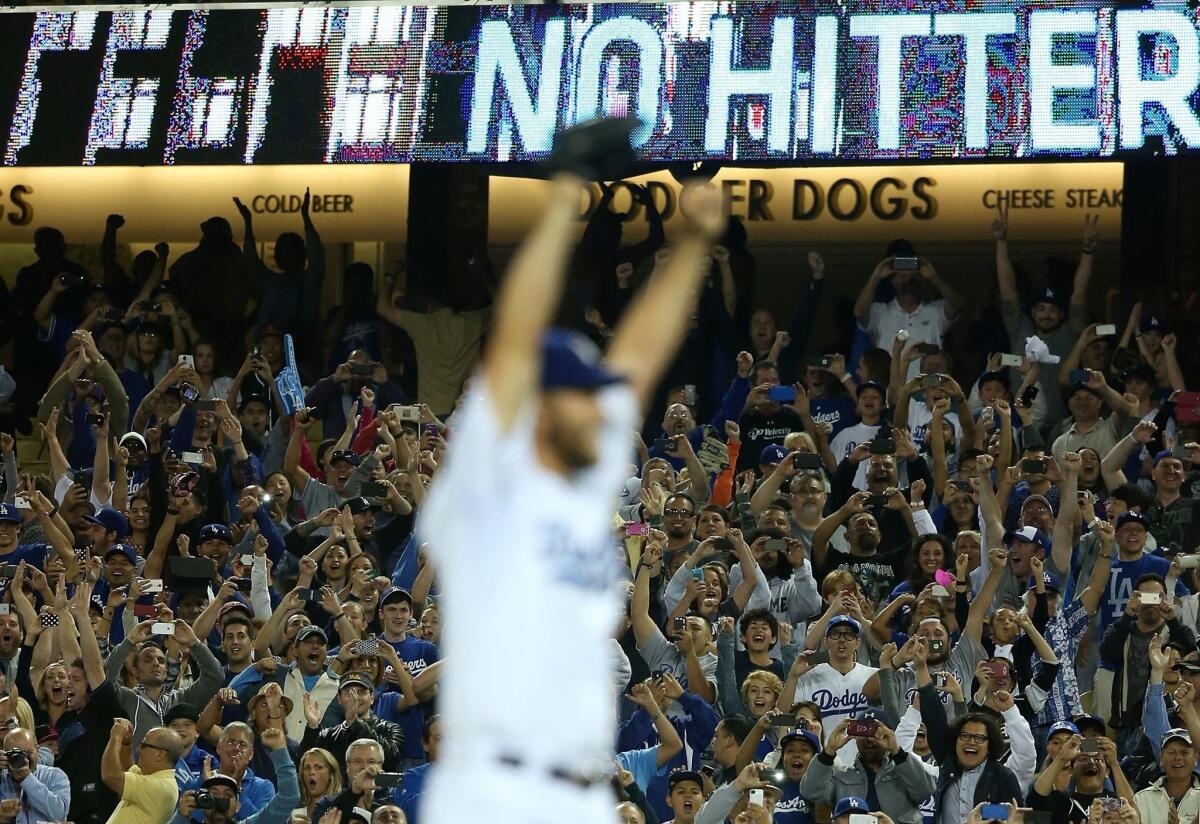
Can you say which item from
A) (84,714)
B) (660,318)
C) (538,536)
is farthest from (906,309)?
(538,536)

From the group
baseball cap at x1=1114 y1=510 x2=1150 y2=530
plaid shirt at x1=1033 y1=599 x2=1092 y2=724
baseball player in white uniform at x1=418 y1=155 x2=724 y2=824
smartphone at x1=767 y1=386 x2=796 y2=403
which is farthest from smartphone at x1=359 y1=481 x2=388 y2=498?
baseball player in white uniform at x1=418 y1=155 x2=724 y2=824

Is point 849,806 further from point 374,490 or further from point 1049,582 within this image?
point 374,490

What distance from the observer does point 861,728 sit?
36.4ft

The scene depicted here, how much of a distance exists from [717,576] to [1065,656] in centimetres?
192

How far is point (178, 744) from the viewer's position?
39.2ft

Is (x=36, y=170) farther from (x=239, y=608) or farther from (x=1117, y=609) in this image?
(x=1117, y=609)

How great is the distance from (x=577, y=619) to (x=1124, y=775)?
759 centimetres

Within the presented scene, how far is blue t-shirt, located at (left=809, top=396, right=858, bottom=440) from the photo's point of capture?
50.6 ft

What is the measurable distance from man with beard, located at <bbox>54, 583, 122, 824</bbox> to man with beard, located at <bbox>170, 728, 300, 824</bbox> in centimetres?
85

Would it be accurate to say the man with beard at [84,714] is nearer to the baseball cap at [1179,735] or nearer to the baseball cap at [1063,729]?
the baseball cap at [1063,729]

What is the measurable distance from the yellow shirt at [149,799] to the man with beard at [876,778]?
3.18m

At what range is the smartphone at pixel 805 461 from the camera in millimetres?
13656

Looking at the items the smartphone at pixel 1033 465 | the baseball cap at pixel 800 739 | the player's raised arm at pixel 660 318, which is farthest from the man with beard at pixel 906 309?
the player's raised arm at pixel 660 318

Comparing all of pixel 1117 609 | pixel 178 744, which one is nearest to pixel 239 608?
pixel 178 744
